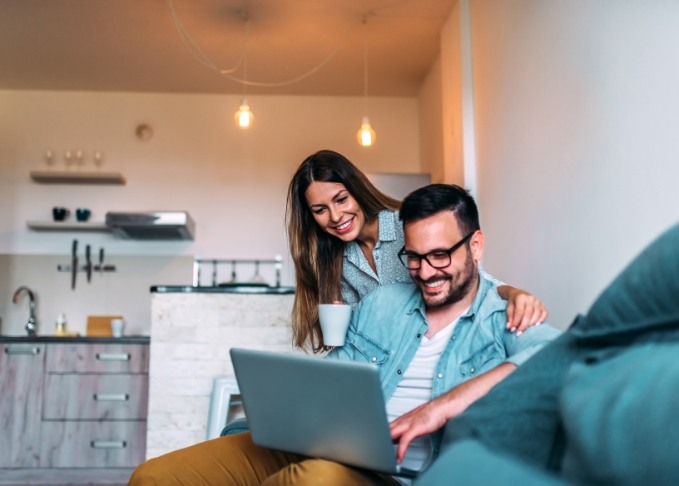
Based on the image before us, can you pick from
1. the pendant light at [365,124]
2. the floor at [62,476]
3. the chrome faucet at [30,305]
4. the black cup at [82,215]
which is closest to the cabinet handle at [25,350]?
the floor at [62,476]

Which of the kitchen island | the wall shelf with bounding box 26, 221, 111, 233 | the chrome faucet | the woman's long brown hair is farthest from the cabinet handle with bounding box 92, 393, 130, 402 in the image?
the woman's long brown hair

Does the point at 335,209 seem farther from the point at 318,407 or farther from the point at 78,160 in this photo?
the point at 78,160

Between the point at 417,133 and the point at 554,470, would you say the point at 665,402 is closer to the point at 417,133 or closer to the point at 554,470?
the point at 554,470

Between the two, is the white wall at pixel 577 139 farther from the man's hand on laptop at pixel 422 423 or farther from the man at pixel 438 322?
the man's hand on laptop at pixel 422 423

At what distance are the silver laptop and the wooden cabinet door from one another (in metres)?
3.52

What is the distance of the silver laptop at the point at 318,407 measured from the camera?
46.9 inches

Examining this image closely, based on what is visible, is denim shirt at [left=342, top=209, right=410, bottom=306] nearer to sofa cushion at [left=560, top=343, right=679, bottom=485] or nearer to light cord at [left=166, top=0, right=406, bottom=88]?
sofa cushion at [left=560, top=343, right=679, bottom=485]

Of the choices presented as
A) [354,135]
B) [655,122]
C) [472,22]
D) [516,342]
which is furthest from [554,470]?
[354,135]

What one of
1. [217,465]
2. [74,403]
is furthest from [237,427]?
[74,403]

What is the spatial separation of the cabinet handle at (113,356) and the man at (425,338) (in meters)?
2.99

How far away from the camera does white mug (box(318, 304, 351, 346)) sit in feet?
5.95

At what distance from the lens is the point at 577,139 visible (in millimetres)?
2455

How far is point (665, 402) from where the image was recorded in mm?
622

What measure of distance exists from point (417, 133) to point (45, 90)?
308cm
